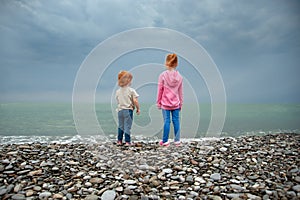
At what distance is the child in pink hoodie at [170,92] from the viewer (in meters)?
6.58

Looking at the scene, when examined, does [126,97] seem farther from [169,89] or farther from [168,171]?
[168,171]

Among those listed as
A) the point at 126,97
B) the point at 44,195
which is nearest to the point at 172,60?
the point at 126,97

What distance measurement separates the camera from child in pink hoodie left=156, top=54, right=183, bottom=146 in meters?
6.58

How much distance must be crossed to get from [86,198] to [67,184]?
0.71 m

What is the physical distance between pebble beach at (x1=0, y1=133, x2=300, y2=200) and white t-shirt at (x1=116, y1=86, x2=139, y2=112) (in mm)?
1509

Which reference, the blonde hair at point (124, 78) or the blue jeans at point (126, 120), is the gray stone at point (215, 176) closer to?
the blue jeans at point (126, 120)

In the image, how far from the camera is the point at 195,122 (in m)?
12.0

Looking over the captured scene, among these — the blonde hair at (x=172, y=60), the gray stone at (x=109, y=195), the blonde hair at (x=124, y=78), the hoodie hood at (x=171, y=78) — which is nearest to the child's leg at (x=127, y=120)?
the blonde hair at (x=124, y=78)

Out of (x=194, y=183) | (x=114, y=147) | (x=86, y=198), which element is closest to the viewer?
(x=86, y=198)

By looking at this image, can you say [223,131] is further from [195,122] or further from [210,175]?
[210,175]

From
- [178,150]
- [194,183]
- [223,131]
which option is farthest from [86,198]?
[223,131]

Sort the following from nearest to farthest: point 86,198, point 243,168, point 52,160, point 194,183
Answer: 1. point 86,198
2. point 194,183
3. point 243,168
4. point 52,160

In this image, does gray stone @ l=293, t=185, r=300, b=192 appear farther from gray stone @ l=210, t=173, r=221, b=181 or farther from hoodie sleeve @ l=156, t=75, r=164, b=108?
hoodie sleeve @ l=156, t=75, r=164, b=108

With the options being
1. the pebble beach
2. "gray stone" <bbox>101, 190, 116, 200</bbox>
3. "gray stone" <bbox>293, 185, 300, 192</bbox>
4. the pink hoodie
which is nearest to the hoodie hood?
the pink hoodie
